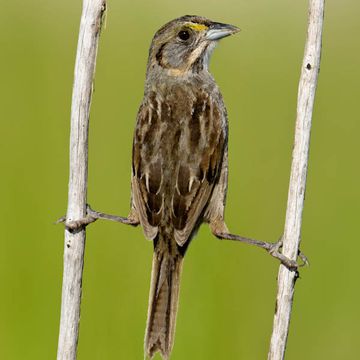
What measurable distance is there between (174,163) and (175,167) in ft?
0.07

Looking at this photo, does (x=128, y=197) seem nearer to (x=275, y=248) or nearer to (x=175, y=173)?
(x=175, y=173)

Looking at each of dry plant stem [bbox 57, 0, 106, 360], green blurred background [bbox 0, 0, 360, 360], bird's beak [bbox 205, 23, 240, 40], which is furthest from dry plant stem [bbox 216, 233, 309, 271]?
bird's beak [bbox 205, 23, 240, 40]

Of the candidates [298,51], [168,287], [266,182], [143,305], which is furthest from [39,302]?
[298,51]

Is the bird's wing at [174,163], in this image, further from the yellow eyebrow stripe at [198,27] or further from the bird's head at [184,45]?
the yellow eyebrow stripe at [198,27]

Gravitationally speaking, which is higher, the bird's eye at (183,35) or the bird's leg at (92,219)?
the bird's eye at (183,35)

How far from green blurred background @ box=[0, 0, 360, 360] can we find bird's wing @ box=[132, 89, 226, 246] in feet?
1.74

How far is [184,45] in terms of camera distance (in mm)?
5430

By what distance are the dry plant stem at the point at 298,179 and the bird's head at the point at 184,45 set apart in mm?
1041

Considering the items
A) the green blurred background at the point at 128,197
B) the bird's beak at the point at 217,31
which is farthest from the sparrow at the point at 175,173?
the green blurred background at the point at 128,197

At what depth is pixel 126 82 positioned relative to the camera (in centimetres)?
635

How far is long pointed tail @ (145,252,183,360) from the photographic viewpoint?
478 centimetres

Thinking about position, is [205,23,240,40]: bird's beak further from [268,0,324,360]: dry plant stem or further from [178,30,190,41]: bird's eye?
[268,0,324,360]: dry plant stem

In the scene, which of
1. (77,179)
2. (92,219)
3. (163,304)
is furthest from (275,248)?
(77,179)

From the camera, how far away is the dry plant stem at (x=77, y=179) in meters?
4.31
